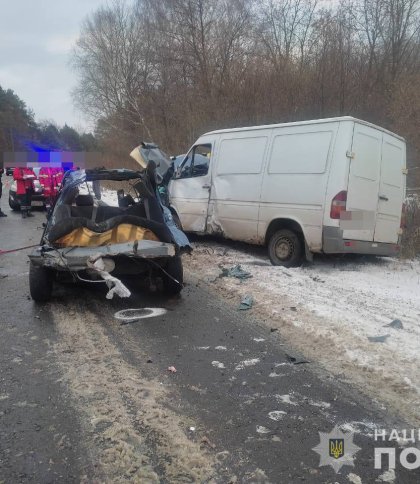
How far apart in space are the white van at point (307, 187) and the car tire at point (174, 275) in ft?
7.66

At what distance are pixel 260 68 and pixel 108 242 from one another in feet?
48.8

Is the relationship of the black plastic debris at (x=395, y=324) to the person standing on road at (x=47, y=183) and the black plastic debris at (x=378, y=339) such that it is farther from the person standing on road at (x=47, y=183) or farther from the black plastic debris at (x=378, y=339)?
the person standing on road at (x=47, y=183)

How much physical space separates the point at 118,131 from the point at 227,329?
3066 centimetres

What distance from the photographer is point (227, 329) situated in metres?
4.80

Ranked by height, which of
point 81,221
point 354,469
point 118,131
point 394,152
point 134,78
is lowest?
point 354,469

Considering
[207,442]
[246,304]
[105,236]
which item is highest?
[105,236]

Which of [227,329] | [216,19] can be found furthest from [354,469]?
[216,19]

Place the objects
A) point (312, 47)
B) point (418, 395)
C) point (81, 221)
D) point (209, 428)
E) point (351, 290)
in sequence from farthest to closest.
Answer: point (312, 47)
point (351, 290)
point (81, 221)
point (418, 395)
point (209, 428)

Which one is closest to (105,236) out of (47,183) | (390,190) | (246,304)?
(246,304)

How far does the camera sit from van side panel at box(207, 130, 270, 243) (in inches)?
314

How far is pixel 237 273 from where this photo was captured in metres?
6.93

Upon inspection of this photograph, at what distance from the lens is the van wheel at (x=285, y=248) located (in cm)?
743

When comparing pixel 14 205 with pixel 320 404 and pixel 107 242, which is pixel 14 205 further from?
pixel 320 404

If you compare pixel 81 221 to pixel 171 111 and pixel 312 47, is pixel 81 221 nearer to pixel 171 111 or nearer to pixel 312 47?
pixel 312 47
